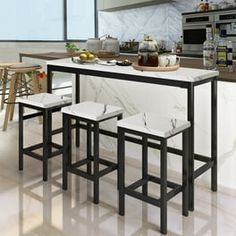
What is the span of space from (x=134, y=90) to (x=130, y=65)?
419 mm

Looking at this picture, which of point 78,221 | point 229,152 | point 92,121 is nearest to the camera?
point 78,221

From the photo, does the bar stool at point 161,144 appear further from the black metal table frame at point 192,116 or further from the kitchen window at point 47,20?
the kitchen window at point 47,20

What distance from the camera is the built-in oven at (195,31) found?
4742 millimetres

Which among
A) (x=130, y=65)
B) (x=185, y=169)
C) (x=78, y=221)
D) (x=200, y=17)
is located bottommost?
(x=78, y=221)

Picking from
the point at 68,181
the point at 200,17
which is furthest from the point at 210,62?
the point at 200,17

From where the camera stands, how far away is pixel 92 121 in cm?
269

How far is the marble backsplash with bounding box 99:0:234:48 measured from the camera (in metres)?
5.40

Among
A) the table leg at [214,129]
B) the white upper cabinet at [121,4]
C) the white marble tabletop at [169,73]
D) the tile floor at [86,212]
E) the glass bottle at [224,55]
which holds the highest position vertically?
the white upper cabinet at [121,4]

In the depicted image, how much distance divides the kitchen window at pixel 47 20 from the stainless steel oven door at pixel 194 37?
2339 millimetres

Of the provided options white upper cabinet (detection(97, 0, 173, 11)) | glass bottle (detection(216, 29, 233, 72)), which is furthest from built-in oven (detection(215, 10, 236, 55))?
glass bottle (detection(216, 29, 233, 72))

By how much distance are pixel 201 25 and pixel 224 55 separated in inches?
78.4

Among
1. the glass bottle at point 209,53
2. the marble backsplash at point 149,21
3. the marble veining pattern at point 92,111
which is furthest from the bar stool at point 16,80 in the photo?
the glass bottle at point 209,53

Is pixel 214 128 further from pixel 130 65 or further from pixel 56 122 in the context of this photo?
pixel 56 122

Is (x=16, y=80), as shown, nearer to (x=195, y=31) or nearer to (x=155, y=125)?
(x=195, y=31)
